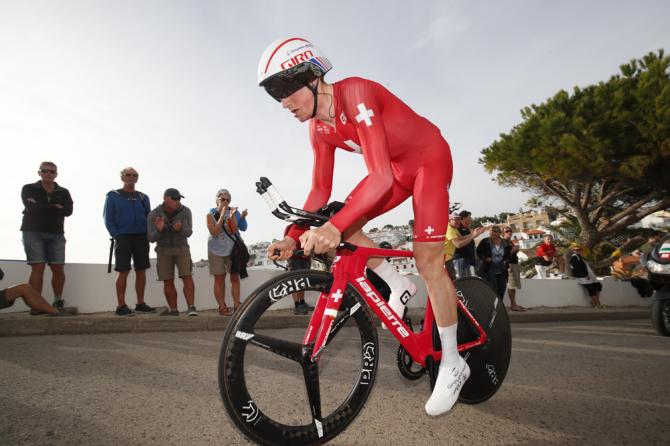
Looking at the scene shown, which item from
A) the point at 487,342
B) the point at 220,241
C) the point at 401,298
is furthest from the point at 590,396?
the point at 220,241

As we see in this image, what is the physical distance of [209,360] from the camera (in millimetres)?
3395

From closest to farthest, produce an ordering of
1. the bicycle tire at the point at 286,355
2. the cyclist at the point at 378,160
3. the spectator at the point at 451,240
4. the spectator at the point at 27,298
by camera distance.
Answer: the bicycle tire at the point at 286,355 → the cyclist at the point at 378,160 → the spectator at the point at 27,298 → the spectator at the point at 451,240

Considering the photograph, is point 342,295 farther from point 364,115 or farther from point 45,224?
point 45,224

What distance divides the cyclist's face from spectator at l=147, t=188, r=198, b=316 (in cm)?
431

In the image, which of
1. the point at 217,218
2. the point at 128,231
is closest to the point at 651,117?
the point at 217,218

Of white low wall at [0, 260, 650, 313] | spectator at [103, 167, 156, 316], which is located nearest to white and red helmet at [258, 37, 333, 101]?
spectator at [103, 167, 156, 316]

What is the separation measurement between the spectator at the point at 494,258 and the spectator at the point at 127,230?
→ 6.27 meters

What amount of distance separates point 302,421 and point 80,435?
1.03m

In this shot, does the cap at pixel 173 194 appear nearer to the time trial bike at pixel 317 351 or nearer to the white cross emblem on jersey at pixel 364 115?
the time trial bike at pixel 317 351

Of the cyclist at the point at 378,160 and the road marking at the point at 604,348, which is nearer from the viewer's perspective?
the cyclist at the point at 378,160

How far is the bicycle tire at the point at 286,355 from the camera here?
1.51 meters

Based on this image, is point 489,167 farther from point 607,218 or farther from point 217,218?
point 217,218

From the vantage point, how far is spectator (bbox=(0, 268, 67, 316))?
168 inches

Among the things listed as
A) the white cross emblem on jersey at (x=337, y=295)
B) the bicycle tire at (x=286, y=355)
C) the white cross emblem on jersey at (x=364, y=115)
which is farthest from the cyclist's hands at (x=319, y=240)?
the white cross emblem on jersey at (x=364, y=115)
